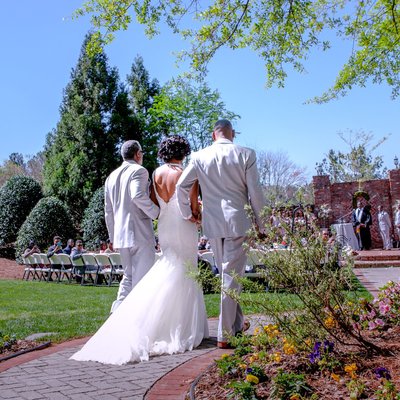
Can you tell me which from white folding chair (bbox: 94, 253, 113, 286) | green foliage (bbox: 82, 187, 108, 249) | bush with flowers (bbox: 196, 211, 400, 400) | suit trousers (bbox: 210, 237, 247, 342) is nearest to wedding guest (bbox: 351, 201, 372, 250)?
white folding chair (bbox: 94, 253, 113, 286)

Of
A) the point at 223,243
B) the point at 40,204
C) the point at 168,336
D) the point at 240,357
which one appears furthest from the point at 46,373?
the point at 40,204

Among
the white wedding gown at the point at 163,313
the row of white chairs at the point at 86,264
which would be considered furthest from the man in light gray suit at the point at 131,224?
the row of white chairs at the point at 86,264

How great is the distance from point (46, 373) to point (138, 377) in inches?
31.0

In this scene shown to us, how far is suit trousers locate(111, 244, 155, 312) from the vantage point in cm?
594

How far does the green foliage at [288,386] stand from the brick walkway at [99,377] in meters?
0.68

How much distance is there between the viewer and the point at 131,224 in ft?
19.6

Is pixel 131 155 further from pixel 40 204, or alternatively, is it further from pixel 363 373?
pixel 40 204

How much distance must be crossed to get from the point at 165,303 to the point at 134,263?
3.68 feet

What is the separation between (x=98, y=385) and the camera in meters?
3.74

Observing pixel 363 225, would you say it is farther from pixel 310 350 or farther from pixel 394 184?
pixel 310 350

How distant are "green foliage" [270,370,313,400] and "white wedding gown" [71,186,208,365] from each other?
1.57 meters

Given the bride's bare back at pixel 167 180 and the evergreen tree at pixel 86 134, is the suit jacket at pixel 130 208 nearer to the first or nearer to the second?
the bride's bare back at pixel 167 180

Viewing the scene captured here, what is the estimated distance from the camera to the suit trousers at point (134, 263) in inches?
234

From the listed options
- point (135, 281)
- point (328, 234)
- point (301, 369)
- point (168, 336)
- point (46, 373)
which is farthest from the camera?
point (135, 281)
